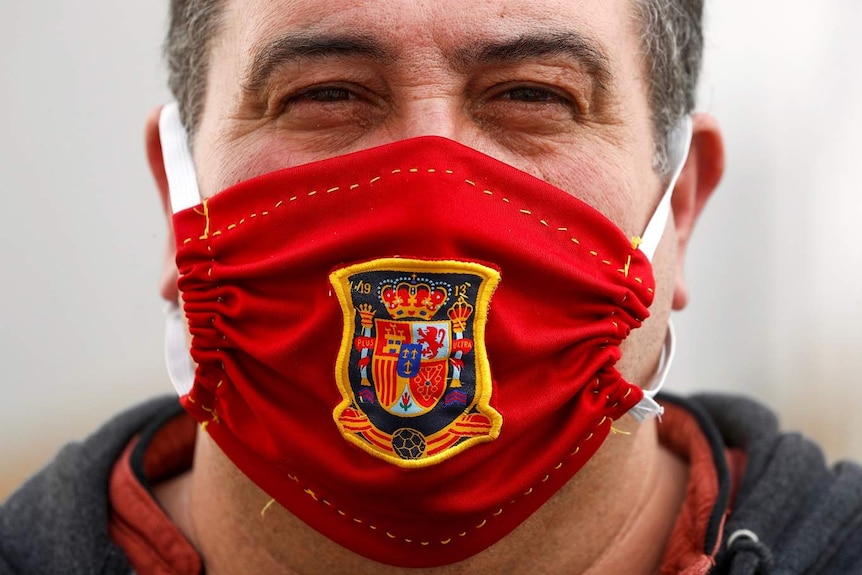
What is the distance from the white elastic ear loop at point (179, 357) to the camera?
242cm

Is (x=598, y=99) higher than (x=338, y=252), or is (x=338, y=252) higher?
(x=598, y=99)

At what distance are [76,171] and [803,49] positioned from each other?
3011mm

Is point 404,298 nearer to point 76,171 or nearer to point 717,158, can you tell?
point 717,158

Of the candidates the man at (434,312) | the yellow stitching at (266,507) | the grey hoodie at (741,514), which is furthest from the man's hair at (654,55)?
the yellow stitching at (266,507)

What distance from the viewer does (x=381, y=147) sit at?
6.54 ft

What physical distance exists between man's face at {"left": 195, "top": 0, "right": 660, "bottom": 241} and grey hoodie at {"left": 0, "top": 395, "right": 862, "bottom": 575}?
759 millimetres

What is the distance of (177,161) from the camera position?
2.45m

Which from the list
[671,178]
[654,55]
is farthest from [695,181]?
[654,55]

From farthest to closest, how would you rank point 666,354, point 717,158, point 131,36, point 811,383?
1. point 811,383
2. point 131,36
3. point 717,158
4. point 666,354

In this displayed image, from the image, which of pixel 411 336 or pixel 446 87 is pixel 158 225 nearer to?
pixel 446 87

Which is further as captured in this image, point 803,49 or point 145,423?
point 803,49

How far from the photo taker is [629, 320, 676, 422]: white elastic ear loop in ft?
7.22

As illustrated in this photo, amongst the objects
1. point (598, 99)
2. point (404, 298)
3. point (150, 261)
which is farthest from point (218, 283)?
point (150, 261)

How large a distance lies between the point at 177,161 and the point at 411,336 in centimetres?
94
